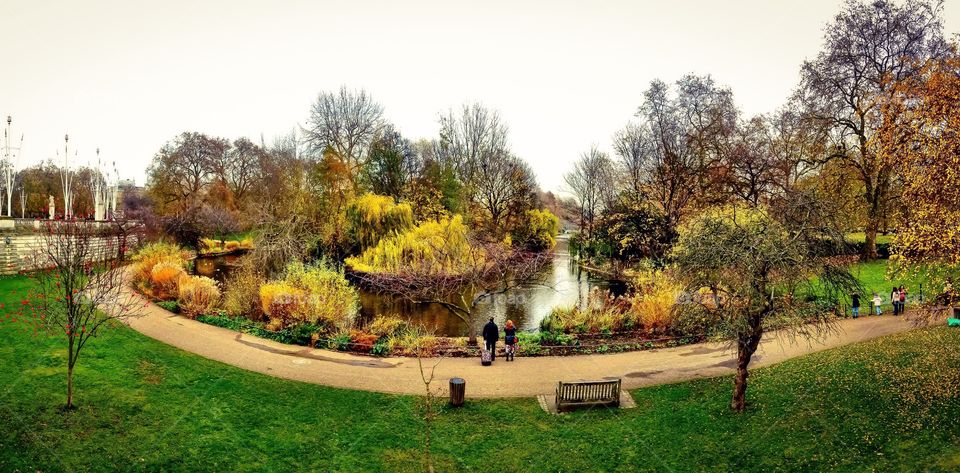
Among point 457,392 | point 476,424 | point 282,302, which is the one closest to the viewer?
point 476,424

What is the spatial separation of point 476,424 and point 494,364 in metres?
3.62

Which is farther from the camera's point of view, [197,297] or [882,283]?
[882,283]

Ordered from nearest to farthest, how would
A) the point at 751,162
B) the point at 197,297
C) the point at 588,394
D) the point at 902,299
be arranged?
the point at 588,394 → the point at 902,299 → the point at 197,297 → the point at 751,162

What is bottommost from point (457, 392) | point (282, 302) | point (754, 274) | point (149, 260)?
point (457, 392)

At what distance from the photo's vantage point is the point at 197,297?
20.5m

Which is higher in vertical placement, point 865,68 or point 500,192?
point 865,68

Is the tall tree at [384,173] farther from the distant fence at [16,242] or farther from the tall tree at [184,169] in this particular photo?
the tall tree at [184,169]

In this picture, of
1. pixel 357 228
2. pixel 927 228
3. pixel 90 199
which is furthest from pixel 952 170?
pixel 90 199

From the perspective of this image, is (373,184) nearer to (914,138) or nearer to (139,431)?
(139,431)

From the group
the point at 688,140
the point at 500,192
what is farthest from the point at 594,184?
the point at 688,140

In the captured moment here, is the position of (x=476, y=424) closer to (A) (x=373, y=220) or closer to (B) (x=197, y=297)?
(B) (x=197, y=297)

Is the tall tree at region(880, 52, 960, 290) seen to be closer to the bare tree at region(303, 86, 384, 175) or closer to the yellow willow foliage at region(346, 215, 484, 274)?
the yellow willow foliage at region(346, 215, 484, 274)

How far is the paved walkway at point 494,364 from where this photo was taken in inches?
514

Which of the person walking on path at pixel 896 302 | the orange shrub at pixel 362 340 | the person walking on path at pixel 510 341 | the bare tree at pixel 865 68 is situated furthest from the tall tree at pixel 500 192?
the person walking on path at pixel 510 341
